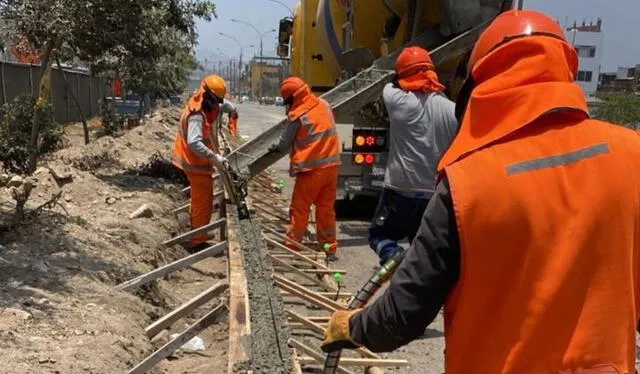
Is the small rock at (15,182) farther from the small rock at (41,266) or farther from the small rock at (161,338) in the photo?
the small rock at (161,338)

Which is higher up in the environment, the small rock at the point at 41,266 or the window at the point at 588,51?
the window at the point at 588,51

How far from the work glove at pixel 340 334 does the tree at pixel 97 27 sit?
525 cm

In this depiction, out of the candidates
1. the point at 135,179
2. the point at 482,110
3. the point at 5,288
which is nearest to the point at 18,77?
the point at 135,179

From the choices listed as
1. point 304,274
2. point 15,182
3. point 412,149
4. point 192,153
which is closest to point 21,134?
point 15,182

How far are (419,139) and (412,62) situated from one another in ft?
2.02

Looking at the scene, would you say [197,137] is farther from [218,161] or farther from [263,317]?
[263,317]

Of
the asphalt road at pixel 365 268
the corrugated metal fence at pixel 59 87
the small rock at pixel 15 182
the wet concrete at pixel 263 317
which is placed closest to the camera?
the wet concrete at pixel 263 317

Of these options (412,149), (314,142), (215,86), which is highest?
(215,86)

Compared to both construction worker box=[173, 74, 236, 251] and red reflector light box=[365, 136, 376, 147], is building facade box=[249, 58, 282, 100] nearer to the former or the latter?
red reflector light box=[365, 136, 376, 147]

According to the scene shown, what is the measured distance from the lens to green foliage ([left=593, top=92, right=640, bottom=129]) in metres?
23.1

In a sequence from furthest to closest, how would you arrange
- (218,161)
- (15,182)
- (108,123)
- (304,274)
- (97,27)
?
(108,123) < (97,27) < (218,161) < (15,182) < (304,274)

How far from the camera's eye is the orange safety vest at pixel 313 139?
6.33 m

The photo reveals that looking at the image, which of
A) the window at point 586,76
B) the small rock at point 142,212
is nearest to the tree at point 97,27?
the small rock at point 142,212

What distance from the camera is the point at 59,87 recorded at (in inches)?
842
